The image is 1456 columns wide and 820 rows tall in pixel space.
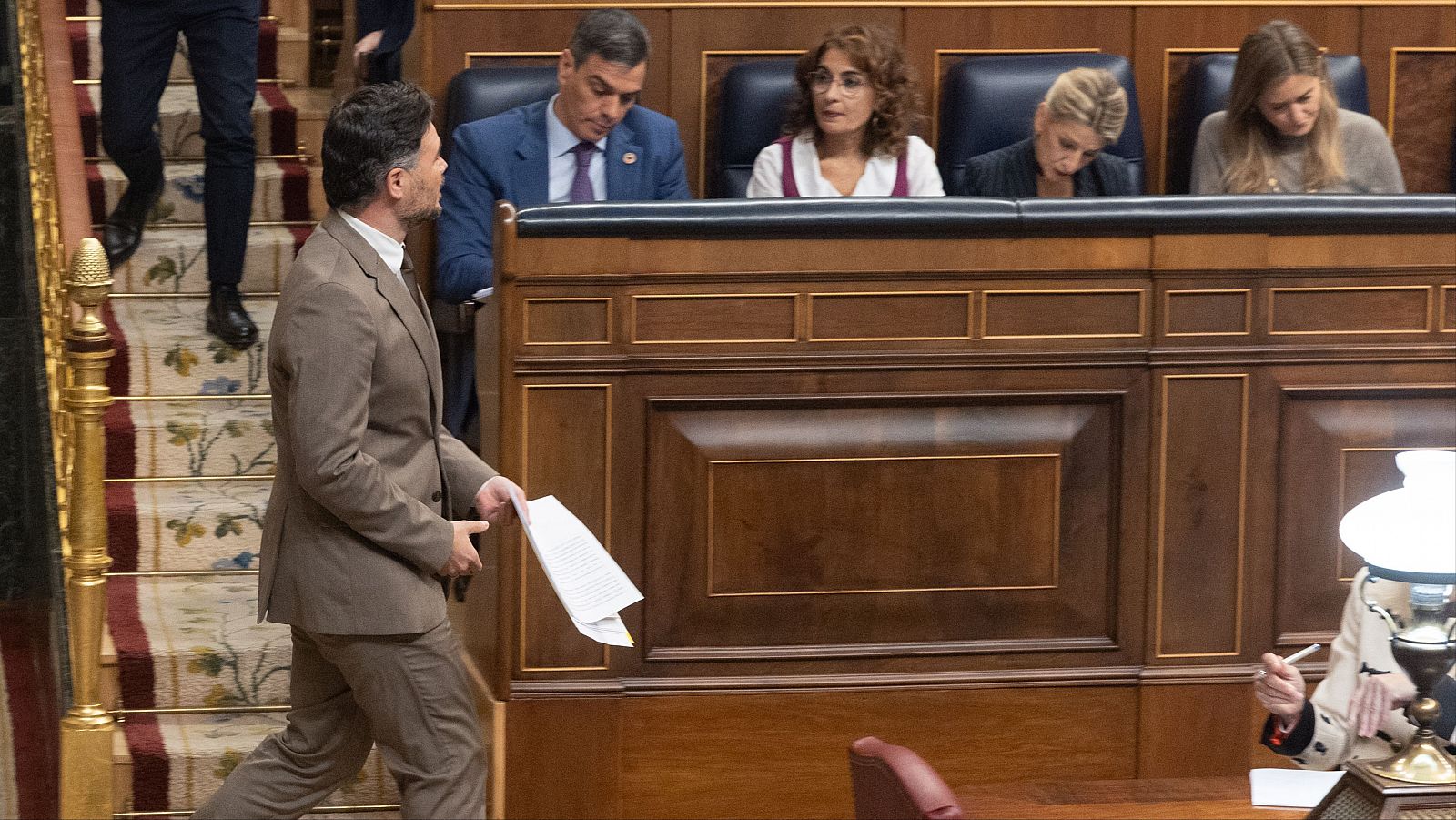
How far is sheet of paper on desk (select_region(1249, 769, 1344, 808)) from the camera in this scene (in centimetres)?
234

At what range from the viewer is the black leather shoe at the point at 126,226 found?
469 cm

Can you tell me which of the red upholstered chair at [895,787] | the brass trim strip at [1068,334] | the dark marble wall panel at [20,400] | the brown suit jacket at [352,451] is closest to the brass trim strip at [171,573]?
the dark marble wall panel at [20,400]

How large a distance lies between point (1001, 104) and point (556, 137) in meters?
1.07

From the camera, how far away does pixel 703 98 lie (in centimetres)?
442

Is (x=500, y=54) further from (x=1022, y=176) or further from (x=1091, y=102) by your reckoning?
(x=1091, y=102)

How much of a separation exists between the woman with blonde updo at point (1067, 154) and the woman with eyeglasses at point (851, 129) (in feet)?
0.48

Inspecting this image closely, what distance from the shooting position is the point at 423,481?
2.77m

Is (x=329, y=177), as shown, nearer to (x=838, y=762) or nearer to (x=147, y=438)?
(x=838, y=762)

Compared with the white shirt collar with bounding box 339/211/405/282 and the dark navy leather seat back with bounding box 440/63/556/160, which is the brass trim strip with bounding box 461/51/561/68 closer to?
the dark navy leather seat back with bounding box 440/63/556/160

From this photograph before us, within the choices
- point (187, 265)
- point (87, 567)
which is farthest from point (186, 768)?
point (187, 265)

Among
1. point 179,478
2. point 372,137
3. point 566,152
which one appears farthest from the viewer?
point 179,478

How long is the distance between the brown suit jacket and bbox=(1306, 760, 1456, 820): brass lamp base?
127 cm

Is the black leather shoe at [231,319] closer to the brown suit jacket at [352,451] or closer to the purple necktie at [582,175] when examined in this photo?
the purple necktie at [582,175]

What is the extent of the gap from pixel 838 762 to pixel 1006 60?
1.83m
